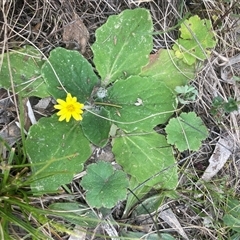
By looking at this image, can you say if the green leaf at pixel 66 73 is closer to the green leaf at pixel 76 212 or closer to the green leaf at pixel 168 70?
the green leaf at pixel 168 70

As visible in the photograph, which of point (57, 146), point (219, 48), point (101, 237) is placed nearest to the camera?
point (57, 146)

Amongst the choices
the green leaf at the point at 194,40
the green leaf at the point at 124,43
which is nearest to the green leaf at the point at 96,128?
the green leaf at the point at 124,43

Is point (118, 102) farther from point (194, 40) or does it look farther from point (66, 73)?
point (194, 40)

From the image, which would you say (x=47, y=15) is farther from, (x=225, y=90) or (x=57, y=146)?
(x=225, y=90)

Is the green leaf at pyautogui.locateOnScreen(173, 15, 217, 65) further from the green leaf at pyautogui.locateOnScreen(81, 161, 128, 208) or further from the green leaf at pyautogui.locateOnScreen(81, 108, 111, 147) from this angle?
the green leaf at pyautogui.locateOnScreen(81, 161, 128, 208)

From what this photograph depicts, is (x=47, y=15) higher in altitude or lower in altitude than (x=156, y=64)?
higher

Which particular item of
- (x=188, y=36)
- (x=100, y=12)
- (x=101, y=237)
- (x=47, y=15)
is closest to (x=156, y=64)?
(x=188, y=36)
